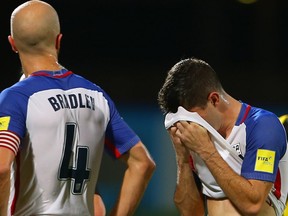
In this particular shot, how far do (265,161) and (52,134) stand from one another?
3.31 feet

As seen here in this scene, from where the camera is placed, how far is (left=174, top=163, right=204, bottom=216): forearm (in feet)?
13.5

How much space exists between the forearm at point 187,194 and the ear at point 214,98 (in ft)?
1.19

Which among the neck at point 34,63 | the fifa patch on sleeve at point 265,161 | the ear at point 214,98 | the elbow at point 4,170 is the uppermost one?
the neck at point 34,63

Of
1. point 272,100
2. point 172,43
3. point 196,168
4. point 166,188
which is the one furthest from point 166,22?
point 196,168

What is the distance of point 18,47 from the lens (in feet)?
11.6

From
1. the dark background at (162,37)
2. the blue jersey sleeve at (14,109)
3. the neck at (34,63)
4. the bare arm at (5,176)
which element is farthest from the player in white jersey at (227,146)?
the dark background at (162,37)

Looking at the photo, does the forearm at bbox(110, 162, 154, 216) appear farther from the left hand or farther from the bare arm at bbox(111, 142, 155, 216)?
the left hand

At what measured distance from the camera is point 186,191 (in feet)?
13.6

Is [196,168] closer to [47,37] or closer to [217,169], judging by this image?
[217,169]

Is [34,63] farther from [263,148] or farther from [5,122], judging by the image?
[263,148]

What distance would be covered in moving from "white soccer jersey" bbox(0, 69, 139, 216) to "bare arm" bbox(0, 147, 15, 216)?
0.10 ft

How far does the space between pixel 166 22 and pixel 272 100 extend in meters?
3.51

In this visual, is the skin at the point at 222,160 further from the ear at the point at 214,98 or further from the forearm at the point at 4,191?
the forearm at the point at 4,191

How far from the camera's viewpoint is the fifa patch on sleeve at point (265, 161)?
3836 mm
